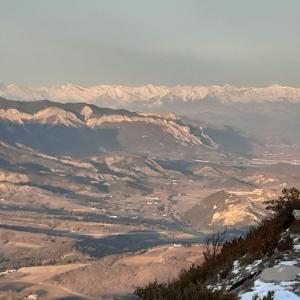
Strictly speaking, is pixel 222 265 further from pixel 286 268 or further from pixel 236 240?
pixel 286 268

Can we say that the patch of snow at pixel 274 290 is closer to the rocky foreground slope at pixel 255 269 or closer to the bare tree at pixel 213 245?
the rocky foreground slope at pixel 255 269

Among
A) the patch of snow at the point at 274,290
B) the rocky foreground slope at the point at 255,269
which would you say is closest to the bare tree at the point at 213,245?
the rocky foreground slope at the point at 255,269

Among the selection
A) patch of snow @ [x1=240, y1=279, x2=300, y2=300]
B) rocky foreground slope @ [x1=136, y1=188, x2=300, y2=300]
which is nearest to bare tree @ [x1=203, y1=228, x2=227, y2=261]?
rocky foreground slope @ [x1=136, y1=188, x2=300, y2=300]

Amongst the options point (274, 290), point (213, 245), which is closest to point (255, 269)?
point (274, 290)

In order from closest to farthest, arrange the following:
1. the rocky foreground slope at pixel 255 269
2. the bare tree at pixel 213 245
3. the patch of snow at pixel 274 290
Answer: the patch of snow at pixel 274 290 < the rocky foreground slope at pixel 255 269 < the bare tree at pixel 213 245

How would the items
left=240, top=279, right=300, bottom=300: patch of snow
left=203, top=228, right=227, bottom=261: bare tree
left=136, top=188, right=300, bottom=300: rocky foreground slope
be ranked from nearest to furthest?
1. left=240, top=279, right=300, bottom=300: patch of snow
2. left=136, top=188, right=300, bottom=300: rocky foreground slope
3. left=203, top=228, right=227, bottom=261: bare tree

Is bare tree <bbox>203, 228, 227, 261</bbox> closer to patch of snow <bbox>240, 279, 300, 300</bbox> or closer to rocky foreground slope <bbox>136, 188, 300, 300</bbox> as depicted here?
rocky foreground slope <bbox>136, 188, 300, 300</bbox>

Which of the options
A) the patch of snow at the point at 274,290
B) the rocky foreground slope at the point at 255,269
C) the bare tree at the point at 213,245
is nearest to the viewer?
the patch of snow at the point at 274,290

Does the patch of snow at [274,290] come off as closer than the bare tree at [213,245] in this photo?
Yes

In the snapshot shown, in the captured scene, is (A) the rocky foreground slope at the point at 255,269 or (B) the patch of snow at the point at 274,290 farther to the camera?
(A) the rocky foreground slope at the point at 255,269

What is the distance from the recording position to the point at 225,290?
18.3 metres

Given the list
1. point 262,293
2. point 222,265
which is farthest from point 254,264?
point 262,293

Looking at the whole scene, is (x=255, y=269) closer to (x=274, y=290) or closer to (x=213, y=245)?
(x=274, y=290)

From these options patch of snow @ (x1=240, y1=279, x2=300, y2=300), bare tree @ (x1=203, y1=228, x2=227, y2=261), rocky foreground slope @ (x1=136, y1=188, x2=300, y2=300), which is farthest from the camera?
bare tree @ (x1=203, y1=228, x2=227, y2=261)
